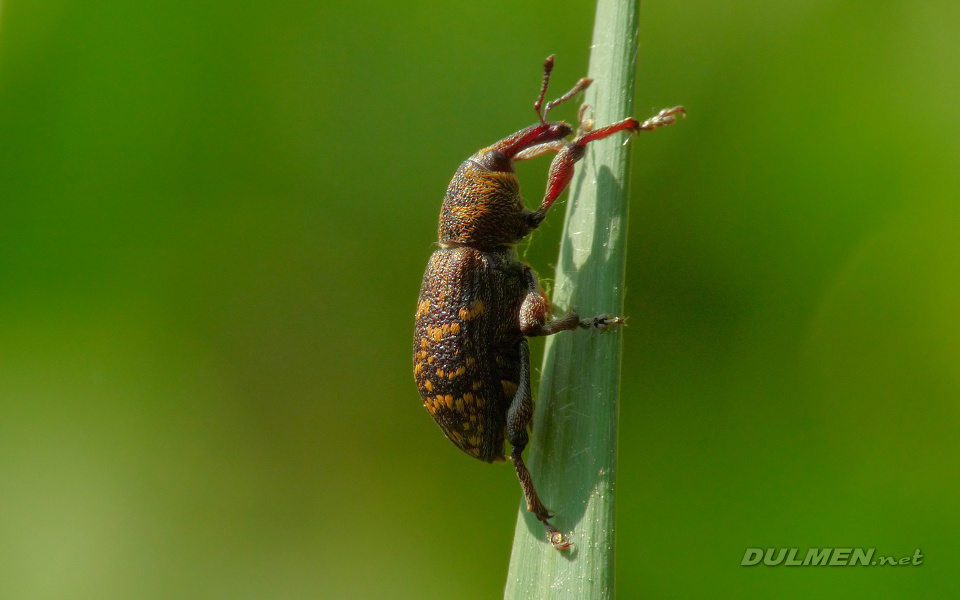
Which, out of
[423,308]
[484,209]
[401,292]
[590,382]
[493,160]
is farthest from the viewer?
[401,292]

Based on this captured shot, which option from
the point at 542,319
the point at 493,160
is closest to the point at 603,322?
the point at 542,319

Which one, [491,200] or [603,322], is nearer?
[603,322]

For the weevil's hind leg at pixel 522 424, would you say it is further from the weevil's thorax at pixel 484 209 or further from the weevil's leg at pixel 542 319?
the weevil's thorax at pixel 484 209

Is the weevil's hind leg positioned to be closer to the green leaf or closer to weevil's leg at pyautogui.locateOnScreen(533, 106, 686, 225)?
the green leaf

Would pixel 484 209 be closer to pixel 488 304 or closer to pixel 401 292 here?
pixel 488 304

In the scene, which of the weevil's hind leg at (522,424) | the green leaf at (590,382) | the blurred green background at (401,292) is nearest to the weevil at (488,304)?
the weevil's hind leg at (522,424)

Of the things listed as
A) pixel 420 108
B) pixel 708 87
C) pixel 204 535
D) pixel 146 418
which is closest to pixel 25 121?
pixel 146 418

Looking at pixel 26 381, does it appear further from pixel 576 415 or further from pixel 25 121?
pixel 576 415

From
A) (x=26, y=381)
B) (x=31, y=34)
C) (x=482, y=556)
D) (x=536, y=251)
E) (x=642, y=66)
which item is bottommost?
(x=482, y=556)
